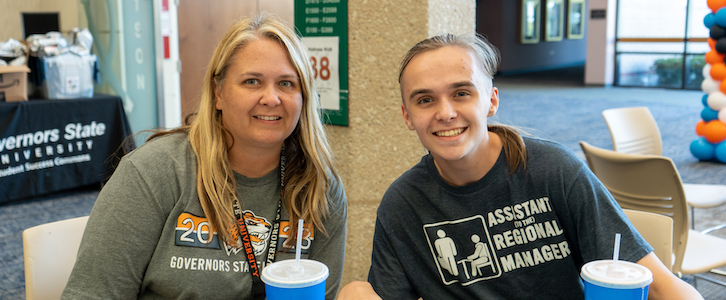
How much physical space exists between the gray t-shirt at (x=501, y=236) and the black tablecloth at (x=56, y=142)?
12.7ft

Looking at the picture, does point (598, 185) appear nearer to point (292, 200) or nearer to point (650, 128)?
point (292, 200)

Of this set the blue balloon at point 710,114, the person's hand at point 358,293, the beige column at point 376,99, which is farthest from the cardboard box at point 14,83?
the blue balloon at point 710,114

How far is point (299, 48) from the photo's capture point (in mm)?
1696

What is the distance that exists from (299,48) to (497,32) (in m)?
15.9

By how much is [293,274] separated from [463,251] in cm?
55

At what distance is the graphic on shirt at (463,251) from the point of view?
4.82 feet

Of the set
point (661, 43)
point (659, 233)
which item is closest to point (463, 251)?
point (659, 233)

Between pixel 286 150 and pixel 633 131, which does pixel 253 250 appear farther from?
pixel 633 131

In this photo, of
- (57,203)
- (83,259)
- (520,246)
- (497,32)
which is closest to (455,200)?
(520,246)

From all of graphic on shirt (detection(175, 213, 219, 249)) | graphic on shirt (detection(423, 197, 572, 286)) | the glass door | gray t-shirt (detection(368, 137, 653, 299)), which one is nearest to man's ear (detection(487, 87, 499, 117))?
gray t-shirt (detection(368, 137, 653, 299))

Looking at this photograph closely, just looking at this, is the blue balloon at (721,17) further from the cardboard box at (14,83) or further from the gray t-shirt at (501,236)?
the cardboard box at (14,83)

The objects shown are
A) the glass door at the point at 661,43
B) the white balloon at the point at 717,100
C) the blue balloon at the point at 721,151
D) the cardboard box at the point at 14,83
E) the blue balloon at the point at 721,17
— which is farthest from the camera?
the glass door at the point at 661,43

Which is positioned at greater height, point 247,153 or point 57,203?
point 247,153

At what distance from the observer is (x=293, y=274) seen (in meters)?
1.08
